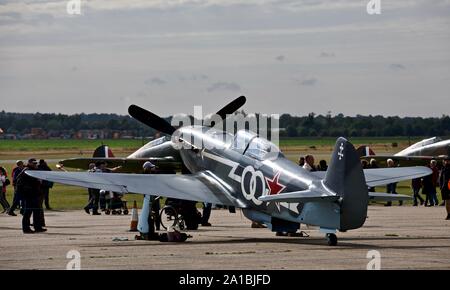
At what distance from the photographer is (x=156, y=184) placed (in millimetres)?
21531

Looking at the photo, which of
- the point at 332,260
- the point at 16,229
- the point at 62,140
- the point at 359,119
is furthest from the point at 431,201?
the point at 62,140

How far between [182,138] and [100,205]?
8.29 meters

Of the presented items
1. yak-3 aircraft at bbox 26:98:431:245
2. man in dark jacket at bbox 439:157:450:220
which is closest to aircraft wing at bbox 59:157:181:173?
man in dark jacket at bbox 439:157:450:220

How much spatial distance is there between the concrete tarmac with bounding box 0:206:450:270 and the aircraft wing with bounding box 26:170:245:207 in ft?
2.94

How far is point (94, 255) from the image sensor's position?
1761 cm

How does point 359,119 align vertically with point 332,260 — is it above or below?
above

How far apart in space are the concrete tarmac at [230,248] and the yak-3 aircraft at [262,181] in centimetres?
62

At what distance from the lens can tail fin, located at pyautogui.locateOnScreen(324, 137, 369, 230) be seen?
17484 mm

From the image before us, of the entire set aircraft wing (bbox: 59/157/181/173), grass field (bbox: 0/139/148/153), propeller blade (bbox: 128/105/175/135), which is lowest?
aircraft wing (bbox: 59/157/181/173)

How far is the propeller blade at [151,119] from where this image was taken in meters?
26.8

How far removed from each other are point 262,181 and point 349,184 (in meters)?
2.84

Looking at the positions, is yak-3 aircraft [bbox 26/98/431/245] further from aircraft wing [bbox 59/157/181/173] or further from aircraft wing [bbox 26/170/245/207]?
aircraft wing [bbox 59/157/181/173]

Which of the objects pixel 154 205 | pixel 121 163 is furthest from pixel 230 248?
pixel 121 163
